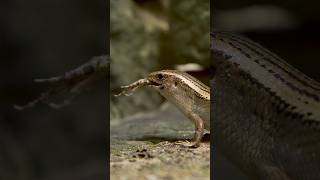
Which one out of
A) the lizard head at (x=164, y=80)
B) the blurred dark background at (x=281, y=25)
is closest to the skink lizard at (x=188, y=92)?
the lizard head at (x=164, y=80)

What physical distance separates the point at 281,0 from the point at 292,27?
0.06 meters

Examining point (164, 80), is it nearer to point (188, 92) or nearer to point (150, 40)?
point (188, 92)

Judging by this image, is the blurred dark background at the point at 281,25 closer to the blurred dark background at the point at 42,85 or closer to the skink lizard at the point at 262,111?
the skink lizard at the point at 262,111

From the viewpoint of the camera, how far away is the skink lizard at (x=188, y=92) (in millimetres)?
1027

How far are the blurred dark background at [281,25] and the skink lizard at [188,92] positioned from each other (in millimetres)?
117

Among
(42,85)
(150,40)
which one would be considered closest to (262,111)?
(150,40)

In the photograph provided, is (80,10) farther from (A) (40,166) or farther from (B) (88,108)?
(A) (40,166)

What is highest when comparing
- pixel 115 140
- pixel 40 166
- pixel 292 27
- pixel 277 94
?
pixel 292 27

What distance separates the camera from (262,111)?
1.02 m

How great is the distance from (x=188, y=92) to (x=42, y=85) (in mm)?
561

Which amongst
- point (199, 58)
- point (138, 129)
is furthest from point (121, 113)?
point (199, 58)

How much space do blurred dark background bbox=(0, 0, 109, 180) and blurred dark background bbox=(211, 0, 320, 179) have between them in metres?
0.46

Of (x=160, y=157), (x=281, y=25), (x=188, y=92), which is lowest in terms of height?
(x=160, y=157)

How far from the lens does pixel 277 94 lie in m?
1.00
